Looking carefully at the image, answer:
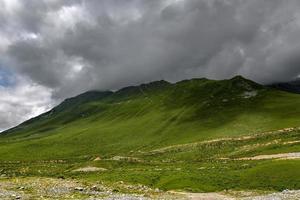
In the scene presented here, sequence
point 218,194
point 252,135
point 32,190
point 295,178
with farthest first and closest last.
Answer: point 252,135 < point 295,178 < point 218,194 < point 32,190

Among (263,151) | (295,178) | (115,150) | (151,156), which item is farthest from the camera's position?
(115,150)

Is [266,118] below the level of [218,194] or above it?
above

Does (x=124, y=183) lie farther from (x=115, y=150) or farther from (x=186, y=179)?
(x=115, y=150)

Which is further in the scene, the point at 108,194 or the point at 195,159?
the point at 195,159

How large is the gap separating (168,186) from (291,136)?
75266mm

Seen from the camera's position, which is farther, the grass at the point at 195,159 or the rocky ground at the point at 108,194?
the grass at the point at 195,159

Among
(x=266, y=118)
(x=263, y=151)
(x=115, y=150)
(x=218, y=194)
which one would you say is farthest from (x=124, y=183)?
(x=266, y=118)

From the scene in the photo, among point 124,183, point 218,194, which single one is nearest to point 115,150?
point 124,183

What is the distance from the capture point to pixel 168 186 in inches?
2430

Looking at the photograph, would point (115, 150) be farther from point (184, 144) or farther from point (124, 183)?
point (124, 183)

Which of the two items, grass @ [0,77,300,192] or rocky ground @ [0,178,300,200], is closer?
rocky ground @ [0,178,300,200]

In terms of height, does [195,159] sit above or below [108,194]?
below

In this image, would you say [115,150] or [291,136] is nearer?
[291,136]

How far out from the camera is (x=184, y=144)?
15538 centimetres
